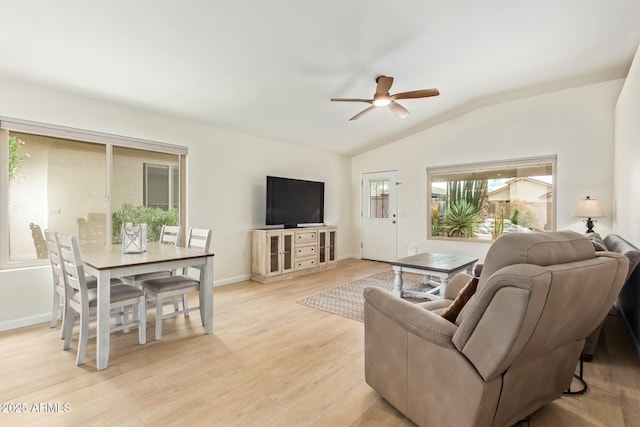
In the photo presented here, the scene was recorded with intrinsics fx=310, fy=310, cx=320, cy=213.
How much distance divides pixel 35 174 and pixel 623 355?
5.49m

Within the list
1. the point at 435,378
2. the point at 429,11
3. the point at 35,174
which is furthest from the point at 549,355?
the point at 35,174

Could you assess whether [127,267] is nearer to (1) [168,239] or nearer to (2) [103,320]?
(2) [103,320]

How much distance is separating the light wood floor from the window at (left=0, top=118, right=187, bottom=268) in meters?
1.00

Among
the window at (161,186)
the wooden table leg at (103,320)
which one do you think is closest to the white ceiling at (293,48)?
the window at (161,186)

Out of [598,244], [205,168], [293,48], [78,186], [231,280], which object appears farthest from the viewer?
[231,280]

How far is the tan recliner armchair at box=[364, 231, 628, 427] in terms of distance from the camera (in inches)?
46.9

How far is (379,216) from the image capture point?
6.59 metres

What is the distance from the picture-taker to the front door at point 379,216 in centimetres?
634

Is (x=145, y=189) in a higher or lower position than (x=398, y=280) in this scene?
higher

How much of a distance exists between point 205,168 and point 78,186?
57.6 inches

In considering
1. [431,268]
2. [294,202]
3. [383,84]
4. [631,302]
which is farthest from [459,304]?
[294,202]

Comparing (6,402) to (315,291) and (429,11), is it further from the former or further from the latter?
(429,11)

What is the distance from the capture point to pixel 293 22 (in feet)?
8.48

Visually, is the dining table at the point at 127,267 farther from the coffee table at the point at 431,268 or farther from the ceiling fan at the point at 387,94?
the ceiling fan at the point at 387,94
